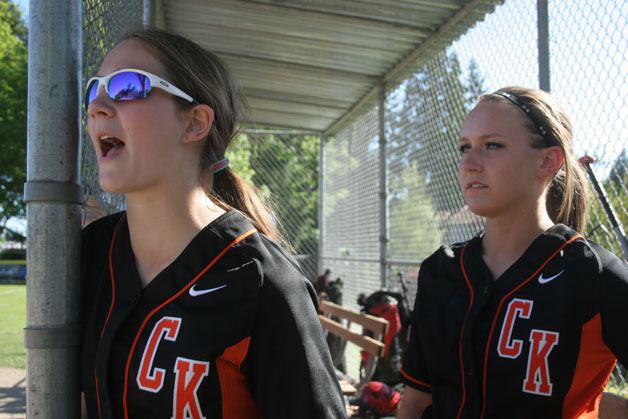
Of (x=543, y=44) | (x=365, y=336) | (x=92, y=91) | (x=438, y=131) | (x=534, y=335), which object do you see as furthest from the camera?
(x=438, y=131)

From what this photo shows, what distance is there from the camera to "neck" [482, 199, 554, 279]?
2.29 metres

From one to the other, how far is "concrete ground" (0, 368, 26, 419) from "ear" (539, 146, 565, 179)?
215 inches

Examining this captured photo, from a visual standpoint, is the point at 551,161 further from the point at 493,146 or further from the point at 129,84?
the point at 129,84

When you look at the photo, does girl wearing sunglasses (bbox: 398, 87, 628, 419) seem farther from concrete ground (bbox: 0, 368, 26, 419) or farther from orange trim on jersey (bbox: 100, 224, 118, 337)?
concrete ground (bbox: 0, 368, 26, 419)

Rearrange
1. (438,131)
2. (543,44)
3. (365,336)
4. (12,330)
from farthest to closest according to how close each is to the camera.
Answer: (12,330)
(438,131)
(365,336)
(543,44)

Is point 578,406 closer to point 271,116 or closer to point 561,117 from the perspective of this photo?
point 561,117

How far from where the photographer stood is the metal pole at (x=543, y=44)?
3.69 meters

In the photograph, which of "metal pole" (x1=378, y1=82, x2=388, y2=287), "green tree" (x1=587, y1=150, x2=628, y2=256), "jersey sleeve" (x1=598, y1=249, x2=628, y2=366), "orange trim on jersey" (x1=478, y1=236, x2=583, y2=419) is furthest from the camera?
"metal pole" (x1=378, y1=82, x2=388, y2=287)

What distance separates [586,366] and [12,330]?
12.7 metres

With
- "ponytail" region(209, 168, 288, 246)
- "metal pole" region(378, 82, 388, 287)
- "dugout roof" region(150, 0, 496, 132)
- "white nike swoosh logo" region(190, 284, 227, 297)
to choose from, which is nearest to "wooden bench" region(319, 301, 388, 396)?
"metal pole" region(378, 82, 388, 287)

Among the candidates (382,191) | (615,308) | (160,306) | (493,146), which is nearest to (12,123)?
(382,191)

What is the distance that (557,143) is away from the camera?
233 cm

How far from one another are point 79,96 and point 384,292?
5.08 metres

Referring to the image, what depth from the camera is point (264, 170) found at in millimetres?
11492
